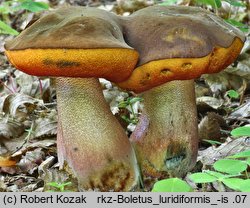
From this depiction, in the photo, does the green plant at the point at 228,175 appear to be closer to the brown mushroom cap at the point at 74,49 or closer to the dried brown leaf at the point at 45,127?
the brown mushroom cap at the point at 74,49

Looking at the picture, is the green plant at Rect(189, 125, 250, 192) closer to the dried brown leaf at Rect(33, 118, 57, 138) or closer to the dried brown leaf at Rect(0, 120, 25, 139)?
the dried brown leaf at Rect(33, 118, 57, 138)

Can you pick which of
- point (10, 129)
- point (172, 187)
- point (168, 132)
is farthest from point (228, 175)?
point (10, 129)

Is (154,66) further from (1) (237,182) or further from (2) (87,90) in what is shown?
(1) (237,182)

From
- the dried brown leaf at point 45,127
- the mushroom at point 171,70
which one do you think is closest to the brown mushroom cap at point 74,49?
the mushroom at point 171,70

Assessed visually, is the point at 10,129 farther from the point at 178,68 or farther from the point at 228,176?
the point at 228,176

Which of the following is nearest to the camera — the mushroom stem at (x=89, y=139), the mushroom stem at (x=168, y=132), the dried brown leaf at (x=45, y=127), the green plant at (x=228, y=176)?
the green plant at (x=228, y=176)

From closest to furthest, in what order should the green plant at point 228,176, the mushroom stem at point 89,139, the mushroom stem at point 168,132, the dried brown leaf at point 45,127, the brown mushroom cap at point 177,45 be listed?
the green plant at point 228,176 → the brown mushroom cap at point 177,45 → the mushroom stem at point 89,139 → the mushroom stem at point 168,132 → the dried brown leaf at point 45,127

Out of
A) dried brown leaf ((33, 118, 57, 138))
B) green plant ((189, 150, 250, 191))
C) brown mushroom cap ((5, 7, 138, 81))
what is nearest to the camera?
green plant ((189, 150, 250, 191))

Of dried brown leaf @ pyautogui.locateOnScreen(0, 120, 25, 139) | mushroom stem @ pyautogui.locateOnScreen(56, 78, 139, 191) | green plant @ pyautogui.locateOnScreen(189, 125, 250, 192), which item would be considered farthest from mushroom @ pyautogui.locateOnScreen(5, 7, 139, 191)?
dried brown leaf @ pyautogui.locateOnScreen(0, 120, 25, 139)
